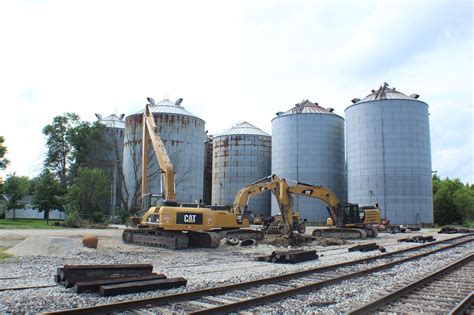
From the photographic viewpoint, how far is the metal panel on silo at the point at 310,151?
4734cm

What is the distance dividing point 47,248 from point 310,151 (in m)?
35.1

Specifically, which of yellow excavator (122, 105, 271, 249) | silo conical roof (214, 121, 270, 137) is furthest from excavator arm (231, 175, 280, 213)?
silo conical roof (214, 121, 270, 137)

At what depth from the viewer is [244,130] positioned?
55656 mm

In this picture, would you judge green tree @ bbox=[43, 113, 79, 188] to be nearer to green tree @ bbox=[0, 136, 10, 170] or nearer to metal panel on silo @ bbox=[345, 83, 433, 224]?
green tree @ bbox=[0, 136, 10, 170]

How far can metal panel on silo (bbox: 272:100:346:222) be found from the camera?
155 feet

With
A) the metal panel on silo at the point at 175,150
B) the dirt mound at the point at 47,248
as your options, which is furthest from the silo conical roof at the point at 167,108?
the dirt mound at the point at 47,248

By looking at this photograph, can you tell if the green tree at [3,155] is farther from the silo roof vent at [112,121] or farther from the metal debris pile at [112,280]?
the metal debris pile at [112,280]

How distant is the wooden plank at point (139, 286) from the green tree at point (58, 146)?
52.7m

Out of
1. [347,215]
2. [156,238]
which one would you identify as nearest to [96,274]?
[156,238]

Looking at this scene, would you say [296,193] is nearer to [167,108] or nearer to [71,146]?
[167,108]

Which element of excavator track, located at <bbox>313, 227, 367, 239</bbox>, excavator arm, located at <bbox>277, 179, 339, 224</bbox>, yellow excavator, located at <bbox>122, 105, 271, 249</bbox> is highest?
excavator arm, located at <bbox>277, 179, 339, 224</bbox>

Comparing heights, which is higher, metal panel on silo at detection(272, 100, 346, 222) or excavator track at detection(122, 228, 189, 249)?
metal panel on silo at detection(272, 100, 346, 222)

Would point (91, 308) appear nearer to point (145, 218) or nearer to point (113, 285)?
point (113, 285)

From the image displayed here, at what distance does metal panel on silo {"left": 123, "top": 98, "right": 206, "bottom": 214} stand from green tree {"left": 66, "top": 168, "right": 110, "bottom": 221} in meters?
2.92
